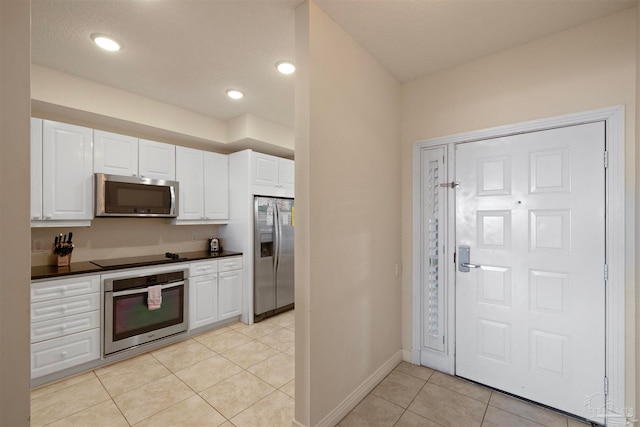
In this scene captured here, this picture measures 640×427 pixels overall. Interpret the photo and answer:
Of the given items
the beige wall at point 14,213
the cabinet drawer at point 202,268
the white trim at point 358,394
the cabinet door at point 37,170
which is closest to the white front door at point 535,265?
the white trim at point 358,394

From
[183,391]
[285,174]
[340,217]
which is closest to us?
[340,217]

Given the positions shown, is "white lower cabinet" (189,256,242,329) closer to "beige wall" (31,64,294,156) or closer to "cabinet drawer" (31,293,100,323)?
"cabinet drawer" (31,293,100,323)

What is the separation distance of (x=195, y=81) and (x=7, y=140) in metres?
2.46

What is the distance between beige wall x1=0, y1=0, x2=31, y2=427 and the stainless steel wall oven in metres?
2.41

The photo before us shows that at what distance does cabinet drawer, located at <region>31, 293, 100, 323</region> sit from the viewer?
2.38 metres

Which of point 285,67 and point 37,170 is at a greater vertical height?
point 285,67

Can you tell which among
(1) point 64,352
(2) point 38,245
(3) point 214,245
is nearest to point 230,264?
(3) point 214,245

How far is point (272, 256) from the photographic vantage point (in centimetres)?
400

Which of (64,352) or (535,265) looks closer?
(535,265)

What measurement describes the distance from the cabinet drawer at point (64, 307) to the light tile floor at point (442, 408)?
242cm

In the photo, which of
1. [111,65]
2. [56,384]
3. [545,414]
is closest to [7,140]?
[111,65]

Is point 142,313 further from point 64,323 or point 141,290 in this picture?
point 64,323

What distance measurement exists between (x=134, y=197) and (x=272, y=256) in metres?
1.79

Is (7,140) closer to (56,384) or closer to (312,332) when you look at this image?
(312,332)
